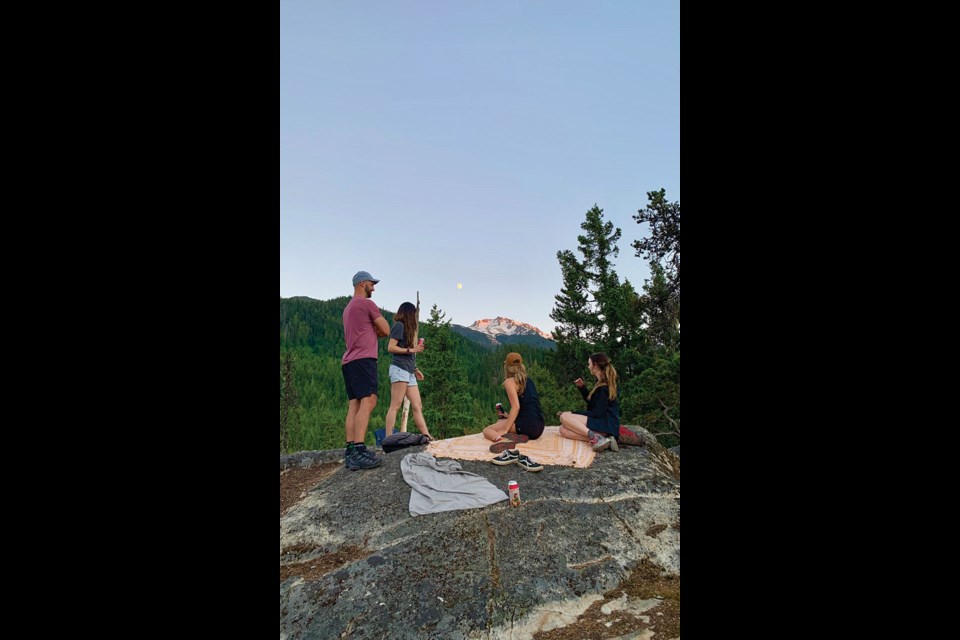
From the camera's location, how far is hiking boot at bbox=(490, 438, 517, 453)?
611 centimetres

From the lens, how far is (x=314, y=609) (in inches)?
131

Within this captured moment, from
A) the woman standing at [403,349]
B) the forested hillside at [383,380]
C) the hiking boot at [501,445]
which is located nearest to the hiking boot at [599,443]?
the hiking boot at [501,445]

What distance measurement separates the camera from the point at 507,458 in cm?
566

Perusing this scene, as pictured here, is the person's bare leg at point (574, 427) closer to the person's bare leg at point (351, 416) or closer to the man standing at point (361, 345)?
the man standing at point (361, 345)

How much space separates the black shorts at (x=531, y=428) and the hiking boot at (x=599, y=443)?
91 cm

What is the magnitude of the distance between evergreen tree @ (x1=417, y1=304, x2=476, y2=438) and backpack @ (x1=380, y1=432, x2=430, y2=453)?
1101cm

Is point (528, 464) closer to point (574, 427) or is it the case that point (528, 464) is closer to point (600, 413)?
point (574, 427)

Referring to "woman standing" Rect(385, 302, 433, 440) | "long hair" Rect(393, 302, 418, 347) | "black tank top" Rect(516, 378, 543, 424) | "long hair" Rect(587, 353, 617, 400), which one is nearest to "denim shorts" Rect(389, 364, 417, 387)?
"woman standing" Rect(385, 302, 433, 440)

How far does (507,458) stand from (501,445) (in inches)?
21.7

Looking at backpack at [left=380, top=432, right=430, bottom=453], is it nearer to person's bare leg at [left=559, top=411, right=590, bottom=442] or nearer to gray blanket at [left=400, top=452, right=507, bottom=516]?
gray blanket at [left=400, top=452, right=507, bottom=516]
